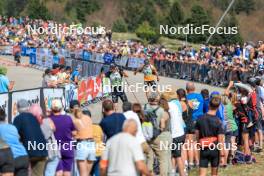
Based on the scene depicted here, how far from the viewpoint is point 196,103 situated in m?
15.0

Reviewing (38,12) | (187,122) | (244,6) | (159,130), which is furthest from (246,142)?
(244,6)

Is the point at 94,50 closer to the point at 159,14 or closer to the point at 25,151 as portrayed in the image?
the point at 25,151

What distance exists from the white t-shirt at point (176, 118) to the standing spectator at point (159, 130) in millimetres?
441

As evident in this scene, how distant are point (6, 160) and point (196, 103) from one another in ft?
17.8

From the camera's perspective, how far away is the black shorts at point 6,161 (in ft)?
35.0

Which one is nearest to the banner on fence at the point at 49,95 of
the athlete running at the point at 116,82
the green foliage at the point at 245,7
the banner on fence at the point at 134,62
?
the athlete running at the point at 116,82

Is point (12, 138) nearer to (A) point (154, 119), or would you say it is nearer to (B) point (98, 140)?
(B) point (98, 140)

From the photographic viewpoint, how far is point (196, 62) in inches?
1378

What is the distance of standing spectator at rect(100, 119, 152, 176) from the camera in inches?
368

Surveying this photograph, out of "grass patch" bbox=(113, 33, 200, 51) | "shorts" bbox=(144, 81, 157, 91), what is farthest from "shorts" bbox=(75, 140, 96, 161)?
"grass patch" bbox=(113, 33, 200, 51)

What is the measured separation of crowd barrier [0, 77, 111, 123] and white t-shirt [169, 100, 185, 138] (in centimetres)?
307

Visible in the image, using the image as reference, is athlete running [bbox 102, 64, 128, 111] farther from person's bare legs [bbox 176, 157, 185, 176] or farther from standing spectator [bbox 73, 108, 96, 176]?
standing spectator [bbox 73, 108, 96, 176]

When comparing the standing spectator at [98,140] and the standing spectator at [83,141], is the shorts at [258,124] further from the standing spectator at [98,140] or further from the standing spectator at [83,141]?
the standing spectator at [83,141]

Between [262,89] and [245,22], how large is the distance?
224 ft
